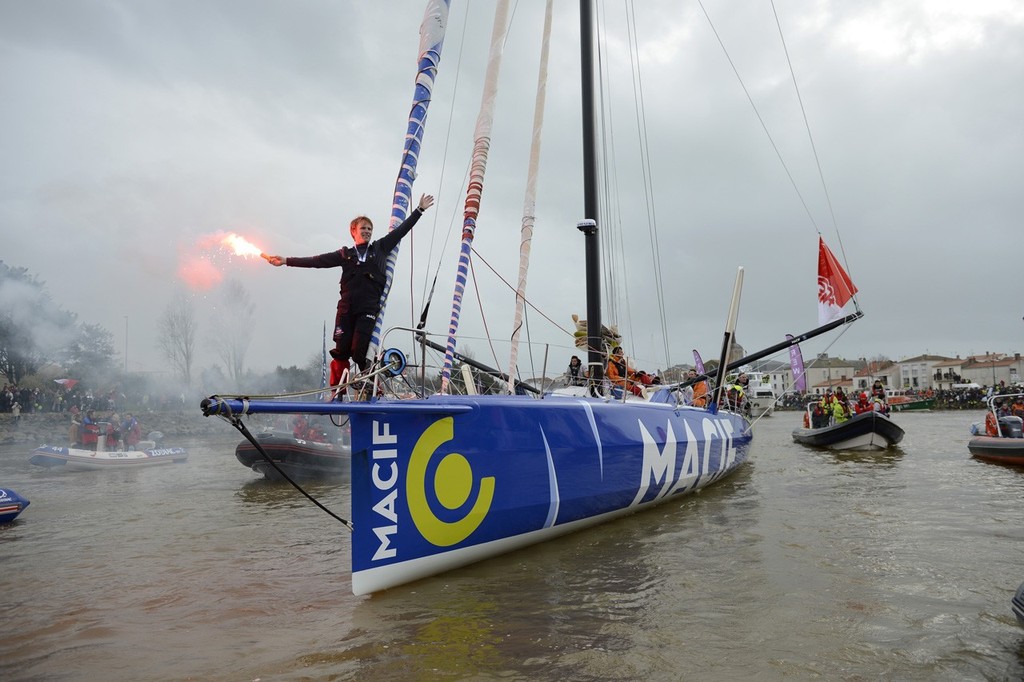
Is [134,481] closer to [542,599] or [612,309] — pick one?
[612,309]

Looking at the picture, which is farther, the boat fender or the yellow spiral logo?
the boat fender

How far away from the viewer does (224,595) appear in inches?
159

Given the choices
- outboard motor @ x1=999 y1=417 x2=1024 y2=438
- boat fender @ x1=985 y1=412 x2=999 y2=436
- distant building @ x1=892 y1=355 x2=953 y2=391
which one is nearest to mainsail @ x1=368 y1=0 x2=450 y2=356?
outboard motor @ x1=999 y1=417 x2=1024 y2=438

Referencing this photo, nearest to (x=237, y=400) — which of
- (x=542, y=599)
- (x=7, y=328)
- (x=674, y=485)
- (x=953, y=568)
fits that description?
(x=542, y=599)

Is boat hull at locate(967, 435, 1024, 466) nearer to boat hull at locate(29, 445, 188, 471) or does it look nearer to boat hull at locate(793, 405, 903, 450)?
boat hull at locate(793, 405, 903, 450)

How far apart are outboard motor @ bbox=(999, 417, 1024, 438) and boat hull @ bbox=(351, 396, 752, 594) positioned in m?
9.30

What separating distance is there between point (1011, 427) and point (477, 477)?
1166 centimetres

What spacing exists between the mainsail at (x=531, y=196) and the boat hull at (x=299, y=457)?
20.8ft

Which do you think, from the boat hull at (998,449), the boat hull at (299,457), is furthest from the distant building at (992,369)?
the boat hull at (299,457)

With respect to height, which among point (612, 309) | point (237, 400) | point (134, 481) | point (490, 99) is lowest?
point (134, 481)

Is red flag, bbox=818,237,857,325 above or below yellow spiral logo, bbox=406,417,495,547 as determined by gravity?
above

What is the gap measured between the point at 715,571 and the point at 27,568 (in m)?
5.59

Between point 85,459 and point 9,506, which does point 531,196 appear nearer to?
point 9,506

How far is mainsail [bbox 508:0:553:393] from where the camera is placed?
6102mm
